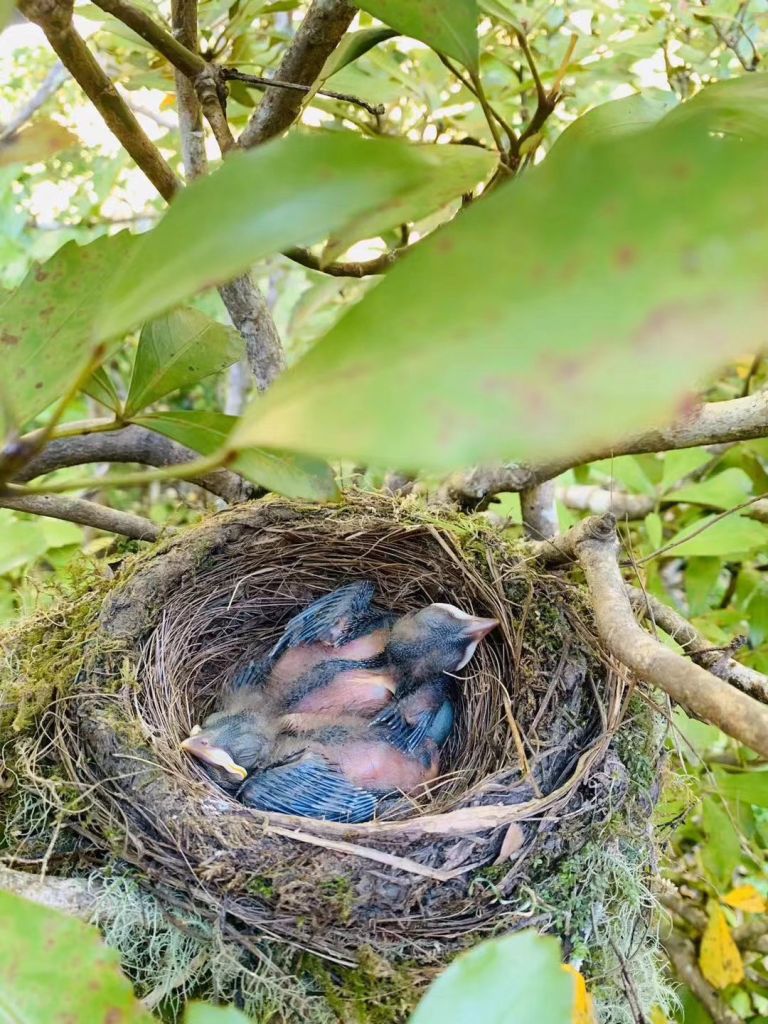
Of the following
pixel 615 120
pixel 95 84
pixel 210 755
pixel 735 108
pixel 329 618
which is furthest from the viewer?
pixel 329 618

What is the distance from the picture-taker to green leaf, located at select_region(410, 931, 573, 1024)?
1.37 feet

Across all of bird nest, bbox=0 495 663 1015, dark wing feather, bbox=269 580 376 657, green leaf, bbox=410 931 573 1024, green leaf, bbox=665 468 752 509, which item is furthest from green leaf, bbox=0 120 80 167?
green leaf, bbox=665 468 752 509

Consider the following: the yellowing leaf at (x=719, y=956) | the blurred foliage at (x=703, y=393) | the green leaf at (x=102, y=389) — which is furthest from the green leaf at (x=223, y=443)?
the yellowing leaf at (x=719, y=956)

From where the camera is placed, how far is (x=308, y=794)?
1101mm

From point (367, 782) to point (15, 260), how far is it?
1368mm

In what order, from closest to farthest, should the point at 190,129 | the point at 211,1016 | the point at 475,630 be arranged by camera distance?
1. the point at 211,1016
2. the point at 190,129
3. the point at 475,630

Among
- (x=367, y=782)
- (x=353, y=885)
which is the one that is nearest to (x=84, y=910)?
(x=353, y=885)

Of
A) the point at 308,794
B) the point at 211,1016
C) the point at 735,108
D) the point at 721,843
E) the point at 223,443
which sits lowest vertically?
the point at 721,843

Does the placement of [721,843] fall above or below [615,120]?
below

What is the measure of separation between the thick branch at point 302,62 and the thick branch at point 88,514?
1.57ft

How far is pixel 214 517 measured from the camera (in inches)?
48.4

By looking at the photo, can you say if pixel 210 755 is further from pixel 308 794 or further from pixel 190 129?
pixel 190 129

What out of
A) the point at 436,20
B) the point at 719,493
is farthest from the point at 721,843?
the point at 436,20

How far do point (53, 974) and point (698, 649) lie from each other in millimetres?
720
